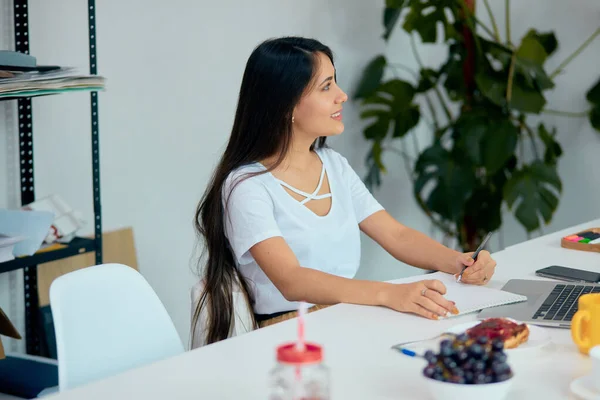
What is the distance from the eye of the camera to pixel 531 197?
138 inches

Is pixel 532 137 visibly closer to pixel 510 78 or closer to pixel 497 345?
pixel 510 78

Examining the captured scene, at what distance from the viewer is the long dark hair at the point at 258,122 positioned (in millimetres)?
2057

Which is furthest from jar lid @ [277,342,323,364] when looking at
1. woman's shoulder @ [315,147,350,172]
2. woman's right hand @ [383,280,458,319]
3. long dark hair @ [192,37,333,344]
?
woman's shoulder @ [315,147,350,172]

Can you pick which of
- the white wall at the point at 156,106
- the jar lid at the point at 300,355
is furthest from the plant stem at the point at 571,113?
the jar lid at the point at 300,355

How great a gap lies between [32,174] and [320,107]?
1017 millimetres

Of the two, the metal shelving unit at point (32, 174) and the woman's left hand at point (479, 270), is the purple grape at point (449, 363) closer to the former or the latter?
the woman's left hand at point (479, 270)

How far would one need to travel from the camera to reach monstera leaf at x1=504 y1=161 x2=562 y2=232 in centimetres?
349

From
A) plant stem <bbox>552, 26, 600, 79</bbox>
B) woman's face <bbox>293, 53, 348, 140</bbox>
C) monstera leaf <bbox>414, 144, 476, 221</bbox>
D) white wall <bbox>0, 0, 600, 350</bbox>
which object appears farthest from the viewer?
plant stem <bbox>552, 26, 600, 79</bbox>

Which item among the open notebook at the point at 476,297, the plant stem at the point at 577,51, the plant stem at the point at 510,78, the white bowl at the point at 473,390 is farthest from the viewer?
the plant stem at the point at 577,51

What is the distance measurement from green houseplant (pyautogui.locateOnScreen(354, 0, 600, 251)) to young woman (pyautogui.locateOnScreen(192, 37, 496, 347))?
4.68ft

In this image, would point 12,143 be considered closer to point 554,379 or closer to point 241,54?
point 241,54

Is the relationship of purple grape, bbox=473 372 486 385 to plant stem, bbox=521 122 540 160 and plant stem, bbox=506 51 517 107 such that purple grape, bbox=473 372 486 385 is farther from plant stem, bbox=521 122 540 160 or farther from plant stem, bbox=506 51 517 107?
plant stem, bbox=521 122 540 160

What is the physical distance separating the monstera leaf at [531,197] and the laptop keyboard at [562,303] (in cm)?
169

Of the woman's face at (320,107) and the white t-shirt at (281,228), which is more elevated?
the woman's face at (320,107)
